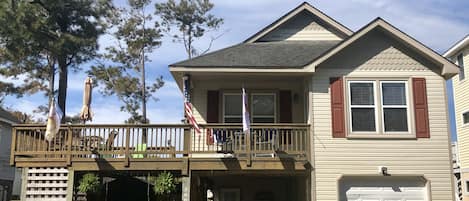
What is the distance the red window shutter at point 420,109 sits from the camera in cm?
1402

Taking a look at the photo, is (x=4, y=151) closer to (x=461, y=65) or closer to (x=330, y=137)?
(x=330, y=137)

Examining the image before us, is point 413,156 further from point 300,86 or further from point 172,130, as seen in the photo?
point 172,130

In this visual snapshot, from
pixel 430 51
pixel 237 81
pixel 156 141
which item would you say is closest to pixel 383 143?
pixel 430 51

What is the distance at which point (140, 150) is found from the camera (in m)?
13.7

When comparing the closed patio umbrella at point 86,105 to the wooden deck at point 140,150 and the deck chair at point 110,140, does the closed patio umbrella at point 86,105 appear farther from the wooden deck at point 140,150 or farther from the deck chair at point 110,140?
the deck chair at point 110,140

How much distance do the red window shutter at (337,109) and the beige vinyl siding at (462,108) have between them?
511 inches

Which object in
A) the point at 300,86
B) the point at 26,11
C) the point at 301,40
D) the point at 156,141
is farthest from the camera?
the point at 26,11

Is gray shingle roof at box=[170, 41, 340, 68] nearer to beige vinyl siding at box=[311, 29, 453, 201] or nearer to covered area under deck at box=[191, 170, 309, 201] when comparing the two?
beige vinyl siding at box=[311, 29, 453, 201]

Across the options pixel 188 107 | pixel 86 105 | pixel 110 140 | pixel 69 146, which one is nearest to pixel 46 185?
pixel 69 146

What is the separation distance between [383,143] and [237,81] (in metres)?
4.75

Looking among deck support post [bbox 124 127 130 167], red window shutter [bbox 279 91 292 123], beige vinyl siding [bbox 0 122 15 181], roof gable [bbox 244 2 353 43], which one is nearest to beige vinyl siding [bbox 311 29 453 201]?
red window shutter [bbox 279 91 292 123]

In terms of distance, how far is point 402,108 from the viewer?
14180 millimetres

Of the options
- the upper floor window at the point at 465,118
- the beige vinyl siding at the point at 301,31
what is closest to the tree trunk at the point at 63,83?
the beige vinyl siding at the point at 301,31

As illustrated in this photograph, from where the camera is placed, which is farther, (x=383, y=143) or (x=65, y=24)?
(x=65, y=24)
